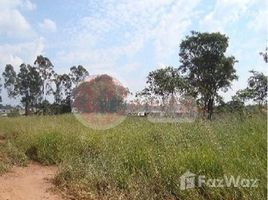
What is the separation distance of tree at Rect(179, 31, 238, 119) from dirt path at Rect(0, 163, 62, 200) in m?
30.4

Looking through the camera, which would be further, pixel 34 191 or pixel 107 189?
pixel 34 191

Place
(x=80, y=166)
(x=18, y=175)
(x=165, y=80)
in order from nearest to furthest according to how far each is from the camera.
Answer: (x=80, y=166), (x=18, y=175), (x=165, y=80)

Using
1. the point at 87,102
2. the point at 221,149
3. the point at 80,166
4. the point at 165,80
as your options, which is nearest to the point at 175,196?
the point at 221,149

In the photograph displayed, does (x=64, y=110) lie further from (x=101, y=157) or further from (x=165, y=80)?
(x=101, y=157)

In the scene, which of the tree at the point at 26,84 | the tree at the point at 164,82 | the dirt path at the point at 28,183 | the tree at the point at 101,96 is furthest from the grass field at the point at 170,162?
the tree at the point at 26,84

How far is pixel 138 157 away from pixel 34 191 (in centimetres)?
192

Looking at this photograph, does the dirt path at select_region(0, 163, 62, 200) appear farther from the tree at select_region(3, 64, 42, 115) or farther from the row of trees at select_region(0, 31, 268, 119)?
the tree at select_region(3, 64, 42, 115)

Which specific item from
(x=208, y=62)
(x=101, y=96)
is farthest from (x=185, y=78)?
(x=101, y=96)

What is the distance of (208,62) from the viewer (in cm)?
3941

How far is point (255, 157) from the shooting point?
15.2 feet

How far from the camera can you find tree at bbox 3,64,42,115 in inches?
2037

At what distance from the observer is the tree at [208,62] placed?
38.8m

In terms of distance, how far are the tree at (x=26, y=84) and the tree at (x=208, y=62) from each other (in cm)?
2091

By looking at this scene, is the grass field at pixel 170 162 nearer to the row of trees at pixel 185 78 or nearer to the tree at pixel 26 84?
the row of trees at pixel 185 78
